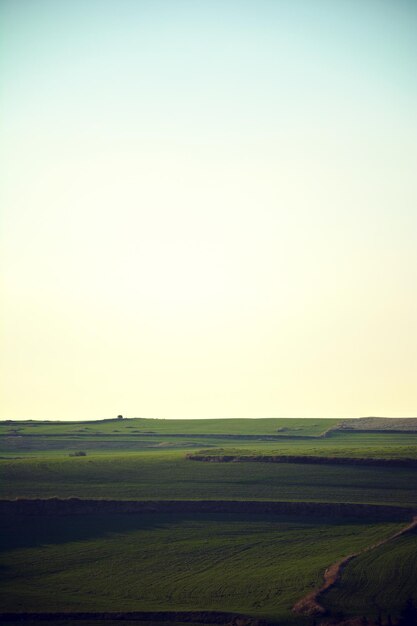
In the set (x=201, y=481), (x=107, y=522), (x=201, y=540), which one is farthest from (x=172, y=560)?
(x=201, y=481)

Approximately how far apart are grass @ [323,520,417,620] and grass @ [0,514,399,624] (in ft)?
7.96

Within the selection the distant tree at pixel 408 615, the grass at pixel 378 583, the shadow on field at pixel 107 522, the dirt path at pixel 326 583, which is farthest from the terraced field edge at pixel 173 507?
the distant tree at pixel 408 615

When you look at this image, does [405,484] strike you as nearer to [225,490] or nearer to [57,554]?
[225,490]

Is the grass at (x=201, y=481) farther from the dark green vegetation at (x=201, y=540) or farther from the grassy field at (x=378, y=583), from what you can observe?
the grassy field at (x=378, y=583)

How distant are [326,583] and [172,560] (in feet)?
43.3

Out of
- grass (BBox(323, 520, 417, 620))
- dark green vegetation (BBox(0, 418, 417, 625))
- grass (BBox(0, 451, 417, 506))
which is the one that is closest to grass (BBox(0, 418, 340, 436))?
dark green vegetation (BBox(0, 418, 417, 625))

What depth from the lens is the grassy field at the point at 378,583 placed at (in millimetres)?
60250

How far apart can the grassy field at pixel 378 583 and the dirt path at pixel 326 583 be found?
0.47 m

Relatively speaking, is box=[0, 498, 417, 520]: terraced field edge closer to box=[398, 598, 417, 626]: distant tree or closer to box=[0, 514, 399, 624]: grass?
box=[0, 514, 399, 624]: grass

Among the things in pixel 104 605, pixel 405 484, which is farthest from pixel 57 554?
pixel 405 484

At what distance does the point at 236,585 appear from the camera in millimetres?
65750

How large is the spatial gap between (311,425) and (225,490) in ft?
218

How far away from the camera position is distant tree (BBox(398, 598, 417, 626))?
5747 centimetres

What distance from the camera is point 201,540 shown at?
249 ft
